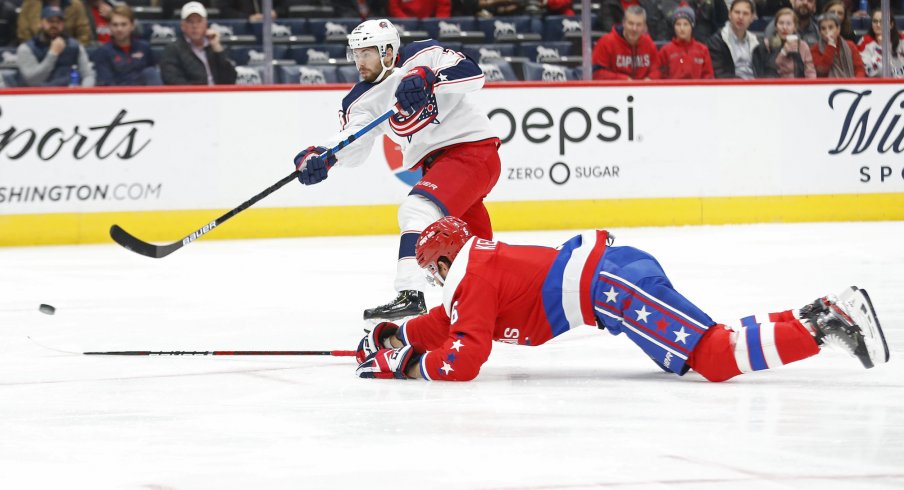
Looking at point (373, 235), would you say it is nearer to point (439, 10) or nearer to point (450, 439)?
point (439, 10)

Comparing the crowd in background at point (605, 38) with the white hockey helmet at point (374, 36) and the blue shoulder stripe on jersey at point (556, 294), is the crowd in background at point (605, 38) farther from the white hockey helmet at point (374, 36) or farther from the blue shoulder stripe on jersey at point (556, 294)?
the blue shoulder stripe on jersey at point (556, 294)

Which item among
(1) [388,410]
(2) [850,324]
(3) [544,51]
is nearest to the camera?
(1) [388,410]

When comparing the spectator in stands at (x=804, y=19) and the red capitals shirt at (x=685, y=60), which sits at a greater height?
the spectator in stands at (x=804, y=19)

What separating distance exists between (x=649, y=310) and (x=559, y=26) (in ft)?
18.4

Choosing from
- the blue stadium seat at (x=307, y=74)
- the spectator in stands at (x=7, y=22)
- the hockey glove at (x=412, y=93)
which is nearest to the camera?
the hockey glove at (x=412, y=93)

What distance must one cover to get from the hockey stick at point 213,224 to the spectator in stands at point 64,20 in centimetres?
308

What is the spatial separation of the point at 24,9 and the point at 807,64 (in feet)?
16.3

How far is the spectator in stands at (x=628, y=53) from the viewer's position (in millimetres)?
8688

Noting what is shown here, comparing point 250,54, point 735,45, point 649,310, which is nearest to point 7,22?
point 250,54

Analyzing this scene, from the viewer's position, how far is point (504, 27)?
8.75 m

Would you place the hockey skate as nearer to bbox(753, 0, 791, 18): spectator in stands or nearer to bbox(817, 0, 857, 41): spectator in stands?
bbox(753, 0, 791, 18): spectator in stands

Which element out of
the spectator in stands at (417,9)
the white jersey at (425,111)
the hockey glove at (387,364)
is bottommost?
the hockey glove at (387,364)

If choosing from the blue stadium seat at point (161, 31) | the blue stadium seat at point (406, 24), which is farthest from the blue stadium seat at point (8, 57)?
the blue stadium seat at point (406, 24)

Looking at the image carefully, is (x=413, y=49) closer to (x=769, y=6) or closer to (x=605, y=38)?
(x=605, y=38)
